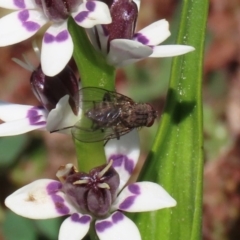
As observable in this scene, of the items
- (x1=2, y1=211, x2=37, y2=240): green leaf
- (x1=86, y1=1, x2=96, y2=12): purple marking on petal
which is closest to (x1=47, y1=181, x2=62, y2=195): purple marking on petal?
(x1=86, y1=1, x2=96, y2=12): purple marking on petal

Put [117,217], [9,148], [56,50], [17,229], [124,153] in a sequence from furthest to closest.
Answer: [9,148] < [17,229] < [124,153] < [117,217] < [56,50]

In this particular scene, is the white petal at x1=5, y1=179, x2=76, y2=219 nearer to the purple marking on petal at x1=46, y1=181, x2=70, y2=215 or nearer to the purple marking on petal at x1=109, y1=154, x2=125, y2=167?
the purple marking on petal at x1=46, y1=181, x2=70, y2=215

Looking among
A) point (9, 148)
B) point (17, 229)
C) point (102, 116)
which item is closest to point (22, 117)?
point (102, 116)

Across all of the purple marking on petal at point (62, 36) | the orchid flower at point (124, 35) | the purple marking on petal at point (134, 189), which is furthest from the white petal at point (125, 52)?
the purple marking on petal at point (134, 189)

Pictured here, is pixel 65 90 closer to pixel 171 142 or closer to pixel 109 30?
pixel 109 30

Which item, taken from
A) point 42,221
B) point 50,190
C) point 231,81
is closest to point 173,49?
point 50,190

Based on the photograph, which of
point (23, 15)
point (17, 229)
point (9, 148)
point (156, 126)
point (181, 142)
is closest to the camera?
point (23, 15)

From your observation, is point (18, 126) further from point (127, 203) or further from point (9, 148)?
point (9, 148)
